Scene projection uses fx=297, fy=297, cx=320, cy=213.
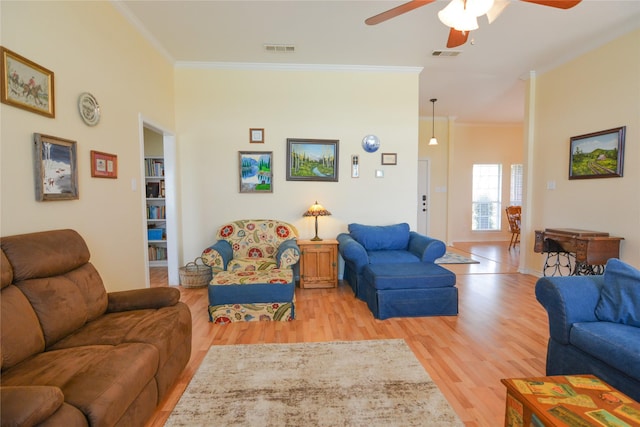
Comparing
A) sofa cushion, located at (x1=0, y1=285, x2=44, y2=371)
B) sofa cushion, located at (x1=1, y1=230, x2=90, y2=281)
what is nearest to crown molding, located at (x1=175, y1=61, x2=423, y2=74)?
sofa cushion, located at (x1=1, y1=230, x2=90, y2=281)

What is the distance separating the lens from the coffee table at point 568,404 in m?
1.04

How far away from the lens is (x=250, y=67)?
13.0 ft

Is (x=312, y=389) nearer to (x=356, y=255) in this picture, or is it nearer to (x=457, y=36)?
(x=356, y=255)

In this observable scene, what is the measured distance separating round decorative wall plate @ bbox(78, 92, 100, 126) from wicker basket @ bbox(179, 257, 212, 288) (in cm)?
207

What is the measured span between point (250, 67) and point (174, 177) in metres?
1.78

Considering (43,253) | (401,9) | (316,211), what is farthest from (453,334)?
(43,253)

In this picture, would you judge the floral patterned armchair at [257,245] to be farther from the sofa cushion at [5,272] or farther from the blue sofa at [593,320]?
the blue sofa at [593,320]

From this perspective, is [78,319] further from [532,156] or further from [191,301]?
[532,156]

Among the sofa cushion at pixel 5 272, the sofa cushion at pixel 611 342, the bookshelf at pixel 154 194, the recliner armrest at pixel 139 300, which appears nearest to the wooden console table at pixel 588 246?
the sofa cushion at pixel 611 342

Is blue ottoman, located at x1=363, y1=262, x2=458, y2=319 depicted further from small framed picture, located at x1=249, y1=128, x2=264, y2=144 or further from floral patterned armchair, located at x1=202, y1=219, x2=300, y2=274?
small framed picture, located at x1=249, y1=128, x2=264, y2=144

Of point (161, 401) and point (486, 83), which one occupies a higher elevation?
point (486, 83)

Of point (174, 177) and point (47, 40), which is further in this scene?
point (174, 177)

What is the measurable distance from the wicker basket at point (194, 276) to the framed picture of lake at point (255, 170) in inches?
46.1

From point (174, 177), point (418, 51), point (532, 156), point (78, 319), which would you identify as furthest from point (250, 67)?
point (532, 156)
